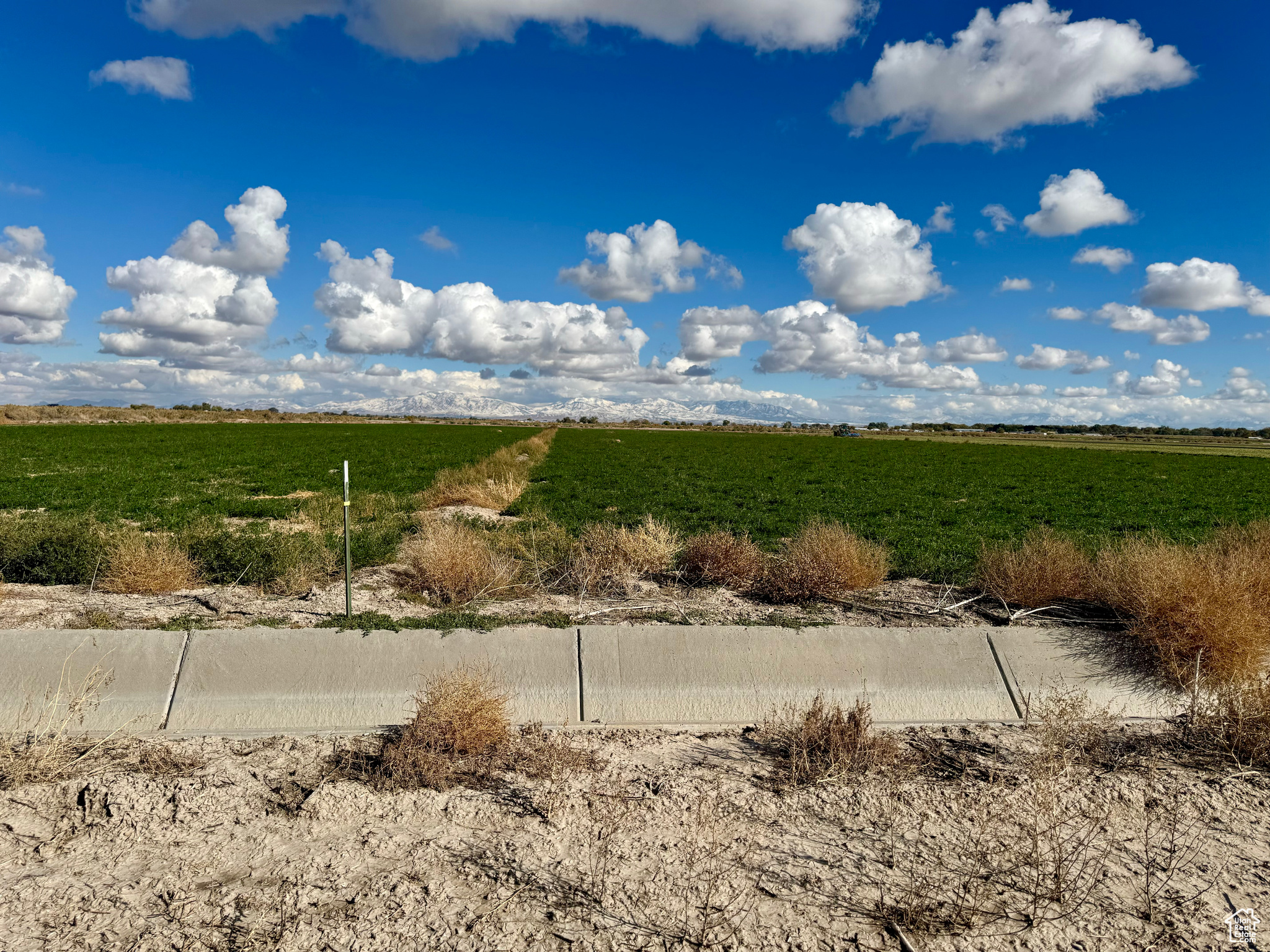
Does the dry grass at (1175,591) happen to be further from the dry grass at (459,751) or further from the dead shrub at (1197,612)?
the dry grass at (459,751)

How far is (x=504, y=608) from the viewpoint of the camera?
29.1 feet

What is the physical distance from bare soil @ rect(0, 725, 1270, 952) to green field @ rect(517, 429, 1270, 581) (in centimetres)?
610

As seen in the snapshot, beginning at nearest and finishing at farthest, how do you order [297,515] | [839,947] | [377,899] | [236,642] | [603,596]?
[839,947], [377,899], [236,642], [603,596], [297,515]

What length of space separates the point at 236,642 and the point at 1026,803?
268 inches

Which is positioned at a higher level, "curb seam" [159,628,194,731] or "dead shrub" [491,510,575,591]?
"dead shrub" [491,510,575,591]

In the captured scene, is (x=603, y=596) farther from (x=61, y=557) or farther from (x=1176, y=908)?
(x=61, y=557)

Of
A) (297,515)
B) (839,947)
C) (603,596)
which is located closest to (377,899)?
(839,947)

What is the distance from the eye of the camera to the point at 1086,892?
13.5ft

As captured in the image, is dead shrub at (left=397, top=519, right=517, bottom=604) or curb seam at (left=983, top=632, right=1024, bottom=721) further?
dead shrub at (left=397, top=519, right=517, bottom=604)

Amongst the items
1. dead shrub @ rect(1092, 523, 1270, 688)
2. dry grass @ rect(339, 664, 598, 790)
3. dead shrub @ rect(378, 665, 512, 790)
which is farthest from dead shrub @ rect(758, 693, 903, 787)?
→ dead shrub @ rect(1092, 523, 1270, 688)

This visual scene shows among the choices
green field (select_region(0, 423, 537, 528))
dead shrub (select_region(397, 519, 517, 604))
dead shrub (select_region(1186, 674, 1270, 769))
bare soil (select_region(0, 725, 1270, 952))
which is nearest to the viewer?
bare soil (select_region(0, 725, 1270, 952))

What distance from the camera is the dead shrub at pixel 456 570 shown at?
9312 mm

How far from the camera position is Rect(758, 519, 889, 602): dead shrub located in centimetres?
933

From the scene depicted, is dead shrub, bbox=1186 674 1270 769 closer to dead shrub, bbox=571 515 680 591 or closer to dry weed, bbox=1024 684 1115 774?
dry weed, bbox=1024 684 1115 774
